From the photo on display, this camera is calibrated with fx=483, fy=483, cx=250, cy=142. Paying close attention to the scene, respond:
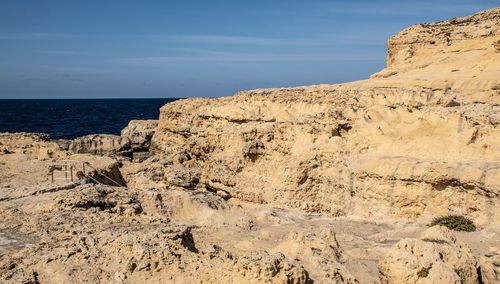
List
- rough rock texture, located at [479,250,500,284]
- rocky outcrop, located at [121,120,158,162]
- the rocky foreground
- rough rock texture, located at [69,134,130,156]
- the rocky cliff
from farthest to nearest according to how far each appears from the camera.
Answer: rocky outcrop, located at [121,120,158,162] < rough rock texture, located at [69,134,130,156] < the rocky cliff < rough rock texture, located at [479,250,500,284] < the rocky foreground

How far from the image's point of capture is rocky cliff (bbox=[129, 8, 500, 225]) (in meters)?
13.1

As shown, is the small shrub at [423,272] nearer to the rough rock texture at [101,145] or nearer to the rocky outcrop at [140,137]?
the rocky outcrop at [140,137]

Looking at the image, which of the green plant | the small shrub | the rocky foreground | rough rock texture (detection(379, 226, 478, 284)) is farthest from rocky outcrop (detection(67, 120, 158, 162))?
the small shrub

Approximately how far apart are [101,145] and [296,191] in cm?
1666

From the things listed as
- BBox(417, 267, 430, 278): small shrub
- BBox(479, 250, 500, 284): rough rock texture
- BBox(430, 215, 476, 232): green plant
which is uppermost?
BBox(417, 267, 430, 278): small shrub

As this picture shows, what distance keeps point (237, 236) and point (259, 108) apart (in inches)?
426

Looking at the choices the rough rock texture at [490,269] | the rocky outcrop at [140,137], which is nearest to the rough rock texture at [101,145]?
the rocky outcrop at [140,137]

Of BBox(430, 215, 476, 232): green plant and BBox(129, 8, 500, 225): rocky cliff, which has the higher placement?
BBox(129, 8, 500, 225): rocky cliff

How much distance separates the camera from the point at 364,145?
49.5ft

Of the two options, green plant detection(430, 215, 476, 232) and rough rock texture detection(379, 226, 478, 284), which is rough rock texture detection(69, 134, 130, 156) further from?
rough rock texture detection(379, 226, 478, 284)

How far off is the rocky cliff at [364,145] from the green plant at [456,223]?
0.76 ft

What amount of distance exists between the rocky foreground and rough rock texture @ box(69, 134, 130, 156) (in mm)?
2348

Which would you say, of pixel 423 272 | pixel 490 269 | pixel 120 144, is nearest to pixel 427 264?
pixel 423 272

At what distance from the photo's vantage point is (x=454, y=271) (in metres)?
7.42
